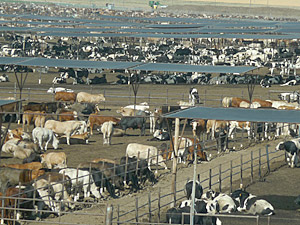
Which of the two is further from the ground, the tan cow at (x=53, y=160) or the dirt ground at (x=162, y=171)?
the tan cow at (x=53, y=160)

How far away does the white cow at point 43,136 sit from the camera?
26.4 meters

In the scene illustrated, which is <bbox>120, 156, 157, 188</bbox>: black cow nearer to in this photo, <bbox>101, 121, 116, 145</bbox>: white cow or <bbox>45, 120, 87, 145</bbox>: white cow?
<bbox>101, 121, 116, 145</bbox>: white cow

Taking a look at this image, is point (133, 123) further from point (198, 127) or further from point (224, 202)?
point (224, 202)

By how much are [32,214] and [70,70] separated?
29.8 metres

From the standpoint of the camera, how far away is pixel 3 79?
44562 mm

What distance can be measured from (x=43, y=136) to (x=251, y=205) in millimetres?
10178

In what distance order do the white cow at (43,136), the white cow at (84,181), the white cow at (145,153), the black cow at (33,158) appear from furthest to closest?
the white cow at (43,136) → the white cow at (145,153) → the black cow at (33,158) → the white cow at (84,181)

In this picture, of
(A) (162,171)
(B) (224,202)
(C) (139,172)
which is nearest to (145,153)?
(A) (162,171)

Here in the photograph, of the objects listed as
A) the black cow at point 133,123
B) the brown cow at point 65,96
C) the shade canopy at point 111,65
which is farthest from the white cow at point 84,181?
the brown cow at point 65,96

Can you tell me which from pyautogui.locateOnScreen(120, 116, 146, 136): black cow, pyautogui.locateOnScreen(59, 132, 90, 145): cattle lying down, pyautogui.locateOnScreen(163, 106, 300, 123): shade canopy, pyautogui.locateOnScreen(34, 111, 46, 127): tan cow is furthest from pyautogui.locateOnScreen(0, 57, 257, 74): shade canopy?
pyautogui.locateOnScreen(163, 106, 300, 123): shade canopy

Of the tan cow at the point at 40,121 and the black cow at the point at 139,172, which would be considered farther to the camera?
the tan cow at the point at 40,121

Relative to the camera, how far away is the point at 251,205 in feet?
61.0

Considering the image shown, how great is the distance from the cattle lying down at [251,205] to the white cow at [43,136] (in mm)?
9351

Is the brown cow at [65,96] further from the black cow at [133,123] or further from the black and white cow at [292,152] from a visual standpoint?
the black and white cow at [292,152]
